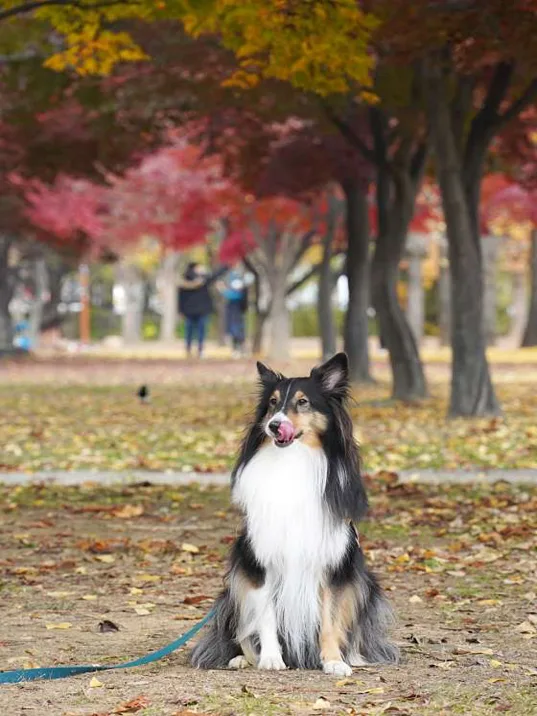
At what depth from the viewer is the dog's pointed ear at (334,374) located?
6426 millimetres

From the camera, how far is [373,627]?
6781 millimetres

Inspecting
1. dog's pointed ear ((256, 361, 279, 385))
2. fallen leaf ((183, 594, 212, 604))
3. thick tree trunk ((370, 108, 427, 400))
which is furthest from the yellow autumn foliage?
thick tree trunk ((370, 108, 427, 400))

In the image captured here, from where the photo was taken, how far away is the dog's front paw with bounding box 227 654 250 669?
6.68 metres

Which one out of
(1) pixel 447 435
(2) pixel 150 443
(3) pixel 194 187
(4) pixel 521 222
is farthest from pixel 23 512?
(4) pixel 521 222

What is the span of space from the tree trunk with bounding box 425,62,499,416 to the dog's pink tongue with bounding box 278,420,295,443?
14.5 m

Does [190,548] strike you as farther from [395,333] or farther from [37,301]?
[37,301]

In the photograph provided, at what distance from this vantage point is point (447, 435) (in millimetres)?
18266

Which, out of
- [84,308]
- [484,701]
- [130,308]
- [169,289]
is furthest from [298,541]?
[84,308]

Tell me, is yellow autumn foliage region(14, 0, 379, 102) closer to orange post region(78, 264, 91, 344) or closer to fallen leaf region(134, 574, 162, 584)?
fallen leaf region(134, 574, 162, 584)

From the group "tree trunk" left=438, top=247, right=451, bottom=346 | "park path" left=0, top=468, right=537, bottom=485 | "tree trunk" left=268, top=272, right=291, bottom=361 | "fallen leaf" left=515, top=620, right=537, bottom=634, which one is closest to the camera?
"fallen leaf" left=515, top=620, right=537, bottom=634

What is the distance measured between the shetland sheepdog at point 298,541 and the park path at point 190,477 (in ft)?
24.5

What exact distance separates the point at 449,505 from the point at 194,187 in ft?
113

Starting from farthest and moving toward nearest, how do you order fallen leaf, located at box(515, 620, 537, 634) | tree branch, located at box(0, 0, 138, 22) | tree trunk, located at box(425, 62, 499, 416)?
tree trunk, located at box(425, 62, 499, 416)
tree branch, located at box(0, 0, 138, 22)
fallen leaf, located at box(515, 620, 537, 634)

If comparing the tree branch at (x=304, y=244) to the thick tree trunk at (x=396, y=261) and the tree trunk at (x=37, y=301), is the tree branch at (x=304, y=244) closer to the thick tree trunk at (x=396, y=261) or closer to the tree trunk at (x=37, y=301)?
the tree trunk at (x=37, y=301)
